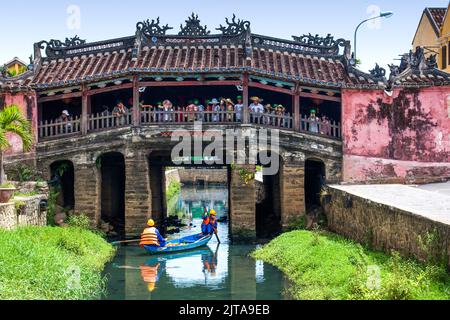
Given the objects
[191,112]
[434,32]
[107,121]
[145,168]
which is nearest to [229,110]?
[191,112]

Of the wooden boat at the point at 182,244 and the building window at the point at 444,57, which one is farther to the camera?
the building window at the point at 444,57

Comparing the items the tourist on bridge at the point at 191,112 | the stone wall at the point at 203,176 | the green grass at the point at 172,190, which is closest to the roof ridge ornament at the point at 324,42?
the tourist on bridge at the point at 191,112

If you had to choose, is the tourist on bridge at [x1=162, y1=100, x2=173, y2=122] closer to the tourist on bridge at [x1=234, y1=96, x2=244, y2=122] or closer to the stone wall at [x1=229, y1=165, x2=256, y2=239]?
the tourist on bridge at [x1=234, y1=96, x2=244, y2=122]

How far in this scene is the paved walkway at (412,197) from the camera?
1376 cm

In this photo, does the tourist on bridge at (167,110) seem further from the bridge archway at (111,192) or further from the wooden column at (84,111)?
the wooden column at (84,111)

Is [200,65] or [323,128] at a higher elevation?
[200,65]

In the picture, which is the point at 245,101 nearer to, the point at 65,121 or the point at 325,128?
the point at 325,128

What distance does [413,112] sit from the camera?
22.9 meters

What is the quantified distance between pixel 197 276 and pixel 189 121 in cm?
687

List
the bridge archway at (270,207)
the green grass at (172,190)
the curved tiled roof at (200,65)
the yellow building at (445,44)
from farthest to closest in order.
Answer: the green grass at (172,190)
the yellow building at (445,44)
the bridge archway at (270,207)
the curved tiled roof at (200,65)

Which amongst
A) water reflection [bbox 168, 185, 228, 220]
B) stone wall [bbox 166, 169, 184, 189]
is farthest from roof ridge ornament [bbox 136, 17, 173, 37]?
stone wall [bbox 166, 169, 184, 189]

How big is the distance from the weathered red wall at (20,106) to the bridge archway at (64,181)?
1376 mm

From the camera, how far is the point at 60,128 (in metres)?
23.7

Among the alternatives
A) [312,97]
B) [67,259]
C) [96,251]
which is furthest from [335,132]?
[67,259]
